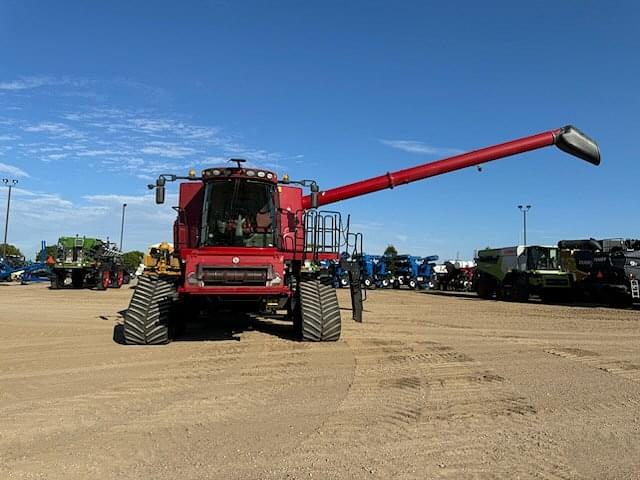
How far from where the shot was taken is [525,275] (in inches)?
1062

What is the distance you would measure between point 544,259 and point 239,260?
2107 centimetres

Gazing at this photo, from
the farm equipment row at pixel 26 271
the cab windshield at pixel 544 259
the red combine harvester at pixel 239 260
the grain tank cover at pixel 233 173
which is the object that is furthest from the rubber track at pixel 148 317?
the farm equipment row at pixel 26 271

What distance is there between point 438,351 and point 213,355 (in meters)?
3.91

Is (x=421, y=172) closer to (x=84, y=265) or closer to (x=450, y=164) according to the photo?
(x=450, y=164)

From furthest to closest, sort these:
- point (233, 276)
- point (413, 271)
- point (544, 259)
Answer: point (413, 271) < point (544, 259) < point (233, 276)

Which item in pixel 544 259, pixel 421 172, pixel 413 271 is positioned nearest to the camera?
pixel 421 172

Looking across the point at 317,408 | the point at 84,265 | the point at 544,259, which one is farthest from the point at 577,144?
the point at 84,265

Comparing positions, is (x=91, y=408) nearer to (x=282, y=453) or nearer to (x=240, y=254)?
(x=282, y=453)

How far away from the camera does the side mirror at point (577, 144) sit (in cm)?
1641

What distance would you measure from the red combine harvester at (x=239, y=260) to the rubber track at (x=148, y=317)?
0.06 ft

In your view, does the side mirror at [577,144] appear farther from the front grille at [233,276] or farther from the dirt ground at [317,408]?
the front grille at [233,276]

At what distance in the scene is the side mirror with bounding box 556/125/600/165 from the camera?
1641 cm

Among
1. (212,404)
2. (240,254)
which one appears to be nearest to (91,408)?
(212,404)

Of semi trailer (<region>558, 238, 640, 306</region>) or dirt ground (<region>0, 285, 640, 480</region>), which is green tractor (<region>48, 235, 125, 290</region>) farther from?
semi trailer (<region>558, 238, 640, 306</region>)
